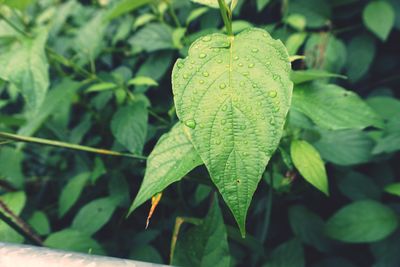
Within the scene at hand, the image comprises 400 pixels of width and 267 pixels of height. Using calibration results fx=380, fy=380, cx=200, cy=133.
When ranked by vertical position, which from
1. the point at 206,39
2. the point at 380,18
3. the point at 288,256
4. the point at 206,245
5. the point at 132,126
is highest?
the point at 206,39

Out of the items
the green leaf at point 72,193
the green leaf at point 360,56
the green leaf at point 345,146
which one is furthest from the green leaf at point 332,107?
the green leaf at point 72,193

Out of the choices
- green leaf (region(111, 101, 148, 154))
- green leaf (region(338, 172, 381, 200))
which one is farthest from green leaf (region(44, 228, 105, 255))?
green leaf (region(338, 172, 381, 200))

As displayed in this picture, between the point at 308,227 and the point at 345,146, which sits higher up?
the point at 345,146

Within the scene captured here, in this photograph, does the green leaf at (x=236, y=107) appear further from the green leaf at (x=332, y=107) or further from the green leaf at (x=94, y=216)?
the green leaf at (x=94, y=216)

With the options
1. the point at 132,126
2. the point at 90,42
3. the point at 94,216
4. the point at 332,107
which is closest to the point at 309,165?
the point at 332,107

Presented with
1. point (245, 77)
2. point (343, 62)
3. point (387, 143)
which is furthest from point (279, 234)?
point (245, 77)

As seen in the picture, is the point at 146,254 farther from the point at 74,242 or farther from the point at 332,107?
the point at 332,107

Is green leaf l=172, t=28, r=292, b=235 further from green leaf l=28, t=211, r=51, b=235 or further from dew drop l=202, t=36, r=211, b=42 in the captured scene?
green leaf l=28, t=211, r=51, b=235
